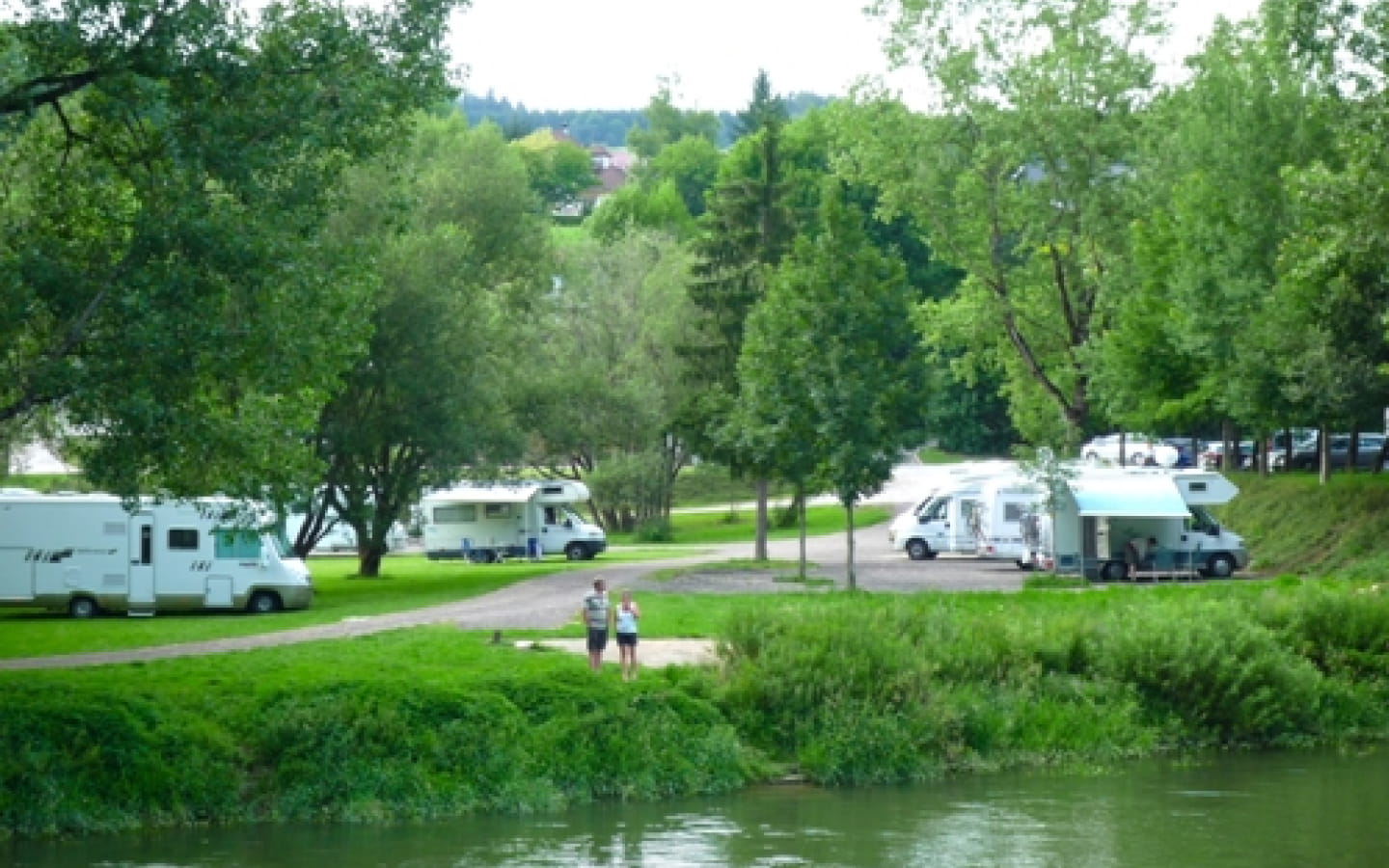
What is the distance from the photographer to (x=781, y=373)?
4381 cm

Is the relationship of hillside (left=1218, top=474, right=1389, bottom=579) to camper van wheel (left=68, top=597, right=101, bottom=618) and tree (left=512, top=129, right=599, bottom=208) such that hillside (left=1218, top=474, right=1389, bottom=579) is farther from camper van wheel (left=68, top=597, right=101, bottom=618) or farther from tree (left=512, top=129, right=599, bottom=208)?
tree (left=512, top=129, right=599, bottom=208)

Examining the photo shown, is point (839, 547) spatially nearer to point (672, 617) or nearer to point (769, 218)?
point (769, 218)

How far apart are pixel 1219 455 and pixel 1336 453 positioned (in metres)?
8.33

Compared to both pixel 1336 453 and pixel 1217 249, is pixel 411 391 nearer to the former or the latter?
pixel 1217 249

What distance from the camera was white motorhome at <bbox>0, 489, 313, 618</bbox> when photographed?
39.4 m

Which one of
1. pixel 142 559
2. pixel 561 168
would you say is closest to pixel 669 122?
pixel 561 168

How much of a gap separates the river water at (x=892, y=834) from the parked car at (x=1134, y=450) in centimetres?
3914

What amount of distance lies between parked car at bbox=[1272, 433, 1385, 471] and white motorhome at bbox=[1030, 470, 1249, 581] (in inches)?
566

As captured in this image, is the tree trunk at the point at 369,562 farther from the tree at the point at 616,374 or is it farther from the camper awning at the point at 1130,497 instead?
the camper awning at the point at 1130,497

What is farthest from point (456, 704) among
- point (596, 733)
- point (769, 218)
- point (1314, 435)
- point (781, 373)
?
point (1314, 435)

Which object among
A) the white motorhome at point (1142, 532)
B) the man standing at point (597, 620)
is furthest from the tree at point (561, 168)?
the man standing at point (597, 620)

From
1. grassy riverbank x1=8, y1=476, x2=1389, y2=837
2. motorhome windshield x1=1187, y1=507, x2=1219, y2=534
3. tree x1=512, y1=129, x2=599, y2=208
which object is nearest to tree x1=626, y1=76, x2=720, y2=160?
tree x1=512, y1=129, x2=599, y2=208

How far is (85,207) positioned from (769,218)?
36.3 metres

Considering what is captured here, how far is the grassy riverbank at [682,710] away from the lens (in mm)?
22000
